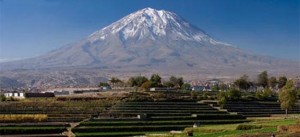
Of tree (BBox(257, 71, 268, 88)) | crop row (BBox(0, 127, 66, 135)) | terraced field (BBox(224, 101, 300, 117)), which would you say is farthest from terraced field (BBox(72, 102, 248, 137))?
tree (BBox(257, 71, 268, 88))

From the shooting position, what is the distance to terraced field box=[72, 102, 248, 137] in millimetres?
42406

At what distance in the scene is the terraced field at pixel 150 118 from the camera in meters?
42.4

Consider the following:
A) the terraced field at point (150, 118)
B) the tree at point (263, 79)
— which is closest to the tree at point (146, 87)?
the terraced field at point (150, 118)

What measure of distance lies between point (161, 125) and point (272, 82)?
57.1m

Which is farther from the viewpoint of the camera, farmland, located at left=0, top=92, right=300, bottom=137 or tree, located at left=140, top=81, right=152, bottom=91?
tree, located at left=140, top=81, right=152, bottom=91

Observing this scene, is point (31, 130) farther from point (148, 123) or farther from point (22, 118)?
point (148, 123)

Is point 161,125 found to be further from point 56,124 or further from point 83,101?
point 83,101

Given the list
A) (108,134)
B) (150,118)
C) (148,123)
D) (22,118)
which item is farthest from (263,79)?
(108,134)

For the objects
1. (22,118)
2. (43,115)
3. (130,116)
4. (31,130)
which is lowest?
(31,130)

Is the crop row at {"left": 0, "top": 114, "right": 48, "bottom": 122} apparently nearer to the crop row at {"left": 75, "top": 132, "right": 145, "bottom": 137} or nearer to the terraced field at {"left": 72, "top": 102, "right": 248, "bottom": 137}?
the terraced field at {"left": 72, "top": 102, "right": 248, "bottom": 137}

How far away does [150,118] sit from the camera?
4988 cm

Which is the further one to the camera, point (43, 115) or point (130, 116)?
point (130, 116)

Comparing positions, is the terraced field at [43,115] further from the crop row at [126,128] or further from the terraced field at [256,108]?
the terraced field at [256,108]

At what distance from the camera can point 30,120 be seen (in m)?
47.2
